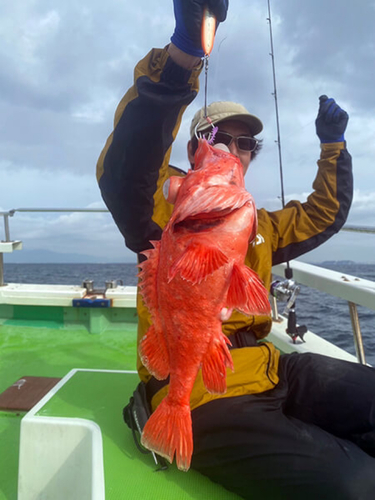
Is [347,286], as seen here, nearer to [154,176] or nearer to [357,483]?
[357,483]

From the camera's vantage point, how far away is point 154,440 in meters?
1.42

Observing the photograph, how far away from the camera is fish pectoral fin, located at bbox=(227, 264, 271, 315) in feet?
4.22

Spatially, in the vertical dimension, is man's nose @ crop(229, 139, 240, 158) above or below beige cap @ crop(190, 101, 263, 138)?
below

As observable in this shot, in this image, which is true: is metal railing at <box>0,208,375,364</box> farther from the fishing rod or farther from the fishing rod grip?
the fishing rod grip

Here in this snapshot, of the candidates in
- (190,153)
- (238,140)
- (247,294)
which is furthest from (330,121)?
(247,294)

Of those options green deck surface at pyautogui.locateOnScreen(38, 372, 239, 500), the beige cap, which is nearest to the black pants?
green deck surface at pyautogui.locateOnScreen(38, 372, 239, 500)

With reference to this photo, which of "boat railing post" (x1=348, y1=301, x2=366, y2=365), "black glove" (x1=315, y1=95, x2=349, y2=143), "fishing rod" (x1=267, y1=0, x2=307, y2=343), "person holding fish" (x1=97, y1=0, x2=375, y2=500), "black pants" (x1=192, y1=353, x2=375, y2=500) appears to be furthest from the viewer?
"fishing rod" (x1=267, y1=0, x2=307, y2=343)

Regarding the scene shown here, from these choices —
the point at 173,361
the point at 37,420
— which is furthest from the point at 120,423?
the point at 173,361

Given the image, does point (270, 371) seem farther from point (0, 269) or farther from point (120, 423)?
point (0, 269)

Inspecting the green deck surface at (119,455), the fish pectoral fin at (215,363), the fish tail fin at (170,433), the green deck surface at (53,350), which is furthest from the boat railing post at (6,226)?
the fish pectoral fin at (215,363)

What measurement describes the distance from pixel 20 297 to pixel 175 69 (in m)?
5.18

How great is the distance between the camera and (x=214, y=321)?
132 cm

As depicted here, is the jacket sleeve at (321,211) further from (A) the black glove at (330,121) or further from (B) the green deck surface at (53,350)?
(B) the green deck surface at (53,350)

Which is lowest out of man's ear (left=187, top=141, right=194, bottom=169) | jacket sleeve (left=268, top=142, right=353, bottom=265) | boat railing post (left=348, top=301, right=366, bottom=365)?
boat railing post (left=348, top=301, right=366, bottom=365)
